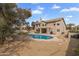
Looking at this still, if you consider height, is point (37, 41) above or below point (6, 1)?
below

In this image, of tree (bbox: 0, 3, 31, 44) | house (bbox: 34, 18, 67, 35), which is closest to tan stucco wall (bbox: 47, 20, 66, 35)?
house (bbox: 34, 18, 67, 35)

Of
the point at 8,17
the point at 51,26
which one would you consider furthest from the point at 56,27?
the point at 8,17

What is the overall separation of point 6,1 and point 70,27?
100cm

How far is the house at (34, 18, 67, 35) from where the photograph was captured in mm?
A: 3408

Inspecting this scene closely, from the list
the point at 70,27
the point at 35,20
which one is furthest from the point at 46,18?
the point at 70,27

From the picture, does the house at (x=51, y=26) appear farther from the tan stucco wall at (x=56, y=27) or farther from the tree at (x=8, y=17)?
the tree at (x=8, y=17)

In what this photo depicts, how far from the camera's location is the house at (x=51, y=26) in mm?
3408

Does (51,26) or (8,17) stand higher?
(8,17)

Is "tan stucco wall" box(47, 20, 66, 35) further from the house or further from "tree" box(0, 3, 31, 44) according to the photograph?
"tree" box(0, 3, 31, 44)

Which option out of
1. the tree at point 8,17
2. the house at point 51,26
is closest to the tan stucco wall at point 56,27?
the house at point 51,26

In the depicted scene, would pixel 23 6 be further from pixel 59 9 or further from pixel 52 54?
pixel 52 54

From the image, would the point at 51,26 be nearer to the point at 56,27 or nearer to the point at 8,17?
the point at 56,27

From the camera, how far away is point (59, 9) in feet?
11.2

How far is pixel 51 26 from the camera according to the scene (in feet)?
11.2
